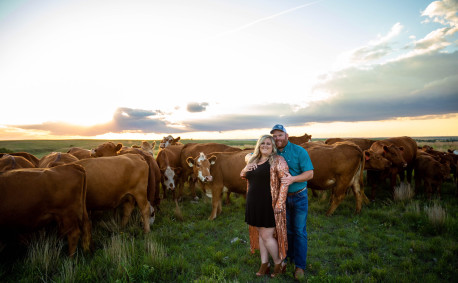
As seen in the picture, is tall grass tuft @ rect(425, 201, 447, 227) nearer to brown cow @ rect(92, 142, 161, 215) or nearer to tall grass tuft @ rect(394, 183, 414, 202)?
tall grass tuft @ rect(394, 183, 414, 202)

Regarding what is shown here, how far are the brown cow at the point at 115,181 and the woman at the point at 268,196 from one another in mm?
3822

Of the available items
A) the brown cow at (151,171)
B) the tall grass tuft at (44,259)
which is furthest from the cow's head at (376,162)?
the tall grass tuft at (44,259)

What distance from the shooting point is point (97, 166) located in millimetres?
6250

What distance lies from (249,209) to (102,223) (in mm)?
4936

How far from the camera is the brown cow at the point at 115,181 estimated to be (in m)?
6.05

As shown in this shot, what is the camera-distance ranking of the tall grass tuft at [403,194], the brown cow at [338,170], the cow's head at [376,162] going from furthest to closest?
the cow's head at [376,162], the tall grass tuft at [403,194], the brown cow at [338,170]

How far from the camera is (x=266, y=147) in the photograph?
4262 mm

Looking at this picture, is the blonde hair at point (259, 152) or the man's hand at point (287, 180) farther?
Answer: the blonde hair at point (259, 152)

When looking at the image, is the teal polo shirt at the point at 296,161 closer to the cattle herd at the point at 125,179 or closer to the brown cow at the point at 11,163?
the cattle herd at the point at 125,179

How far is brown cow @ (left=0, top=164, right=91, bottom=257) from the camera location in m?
4.49

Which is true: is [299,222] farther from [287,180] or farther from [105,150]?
[105,150]

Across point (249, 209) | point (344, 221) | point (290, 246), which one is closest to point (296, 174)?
point (249, 209)

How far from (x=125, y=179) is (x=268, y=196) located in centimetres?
427

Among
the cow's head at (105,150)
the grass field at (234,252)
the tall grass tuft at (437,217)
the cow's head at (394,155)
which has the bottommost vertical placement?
the grass field at (234,252)
